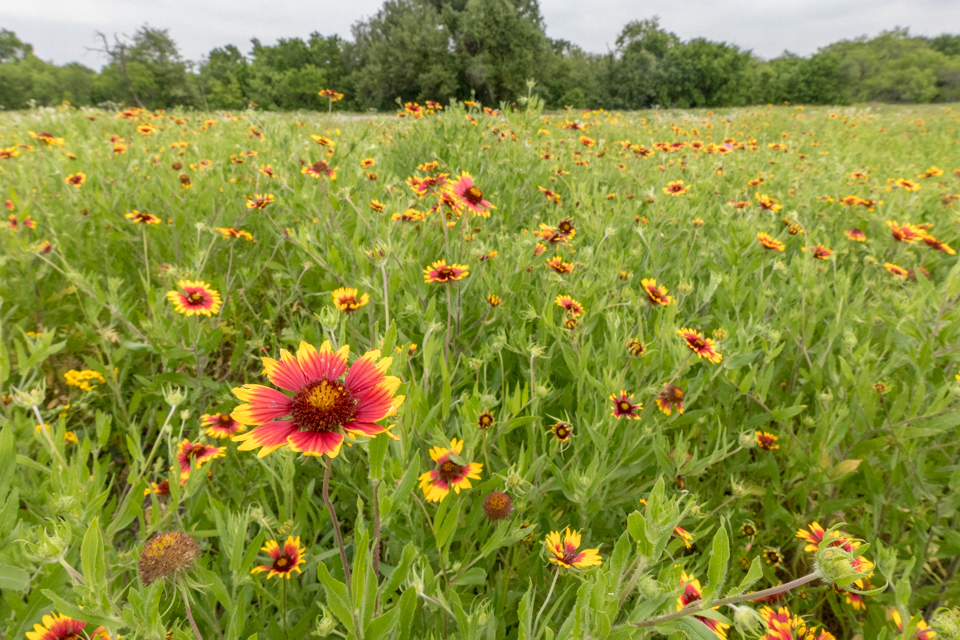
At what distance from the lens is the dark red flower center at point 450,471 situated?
1.01 m

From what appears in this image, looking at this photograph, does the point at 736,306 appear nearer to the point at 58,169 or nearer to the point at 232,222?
the point at 232,222

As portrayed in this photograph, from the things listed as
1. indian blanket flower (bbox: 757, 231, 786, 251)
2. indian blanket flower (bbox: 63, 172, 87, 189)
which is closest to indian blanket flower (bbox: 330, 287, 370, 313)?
indian blanket flower (bbox: 757, 231, 786, 251)

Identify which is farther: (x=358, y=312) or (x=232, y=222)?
(x=232, y=222)

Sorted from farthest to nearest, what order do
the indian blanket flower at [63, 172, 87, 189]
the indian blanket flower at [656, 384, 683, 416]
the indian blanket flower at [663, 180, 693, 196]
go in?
the indian blanket flower at [663, 180, 693, 196]
the indian blanket flower at [63, 172, 87, 189]
the indian blanket flower at [656, 384, 683, 416]

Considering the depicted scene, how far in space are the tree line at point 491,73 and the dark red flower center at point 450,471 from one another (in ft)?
78.0

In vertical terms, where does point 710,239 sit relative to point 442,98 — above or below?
below

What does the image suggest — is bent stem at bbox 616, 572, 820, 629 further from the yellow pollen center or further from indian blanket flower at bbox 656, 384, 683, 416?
indian blanket flower at bbox 656, 384, 683, 416

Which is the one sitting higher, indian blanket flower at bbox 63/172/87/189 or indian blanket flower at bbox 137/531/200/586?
indian blanket flower at bbox 63/172/87/189

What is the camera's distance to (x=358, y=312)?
169 centimetres

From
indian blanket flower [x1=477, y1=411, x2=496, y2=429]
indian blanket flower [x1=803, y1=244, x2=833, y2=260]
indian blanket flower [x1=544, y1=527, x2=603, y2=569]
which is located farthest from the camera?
indian blanket flower [x1=803, y1=244, x2=833, y2=260]

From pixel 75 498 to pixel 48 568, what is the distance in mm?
138

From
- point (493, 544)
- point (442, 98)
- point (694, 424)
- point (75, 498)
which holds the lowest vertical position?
point (694, 424)

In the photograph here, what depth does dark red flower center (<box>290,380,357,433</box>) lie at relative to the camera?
0.67 meters

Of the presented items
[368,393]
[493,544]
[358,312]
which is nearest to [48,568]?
[368,393]
